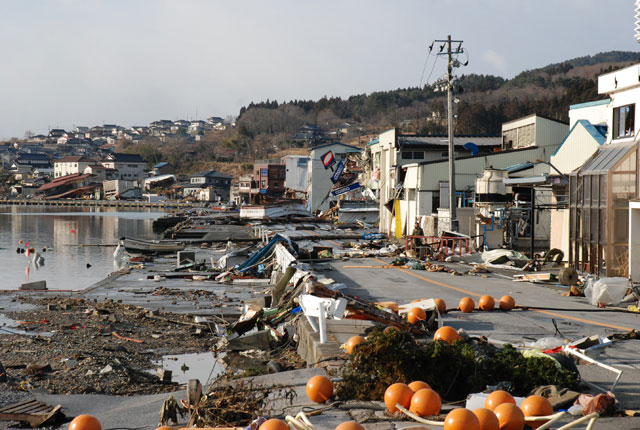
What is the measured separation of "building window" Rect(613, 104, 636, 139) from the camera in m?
21.7

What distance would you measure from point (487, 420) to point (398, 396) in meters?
1.28

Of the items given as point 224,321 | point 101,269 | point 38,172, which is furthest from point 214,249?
point 38,172

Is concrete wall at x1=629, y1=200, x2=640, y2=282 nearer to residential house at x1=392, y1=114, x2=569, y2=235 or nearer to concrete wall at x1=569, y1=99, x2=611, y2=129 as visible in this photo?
concrete wall at x1=569, y1=99, x2=611, y2=129

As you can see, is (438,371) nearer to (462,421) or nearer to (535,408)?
(535,408)

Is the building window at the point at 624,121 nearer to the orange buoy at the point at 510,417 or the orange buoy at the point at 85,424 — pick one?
the orange buoy at the point at 510,417

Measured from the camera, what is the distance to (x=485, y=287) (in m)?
20.8

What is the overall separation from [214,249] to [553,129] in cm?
2295

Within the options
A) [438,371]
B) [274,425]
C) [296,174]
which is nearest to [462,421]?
[274,425]

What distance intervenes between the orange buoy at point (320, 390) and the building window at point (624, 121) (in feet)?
55.7

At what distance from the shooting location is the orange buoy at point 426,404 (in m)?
7.32

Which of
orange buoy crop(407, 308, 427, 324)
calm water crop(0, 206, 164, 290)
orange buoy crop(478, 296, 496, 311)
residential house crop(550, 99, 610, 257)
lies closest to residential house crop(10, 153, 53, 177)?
calm water crop(0, 206, 164, 290)

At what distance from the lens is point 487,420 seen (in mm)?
6543

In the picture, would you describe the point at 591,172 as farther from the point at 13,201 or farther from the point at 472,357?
the point at 13,201

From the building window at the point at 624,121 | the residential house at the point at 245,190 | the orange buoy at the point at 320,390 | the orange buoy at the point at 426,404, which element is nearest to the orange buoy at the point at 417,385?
the orange buoy at the point at 426,404
